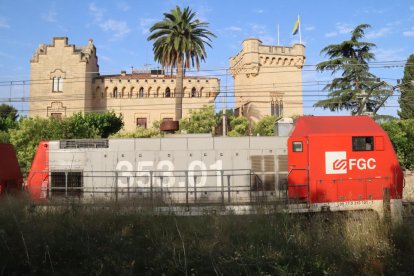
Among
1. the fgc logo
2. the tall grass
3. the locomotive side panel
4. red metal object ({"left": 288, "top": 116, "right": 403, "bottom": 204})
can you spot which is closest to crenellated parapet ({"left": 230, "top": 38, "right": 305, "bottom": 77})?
the locomotive side panel


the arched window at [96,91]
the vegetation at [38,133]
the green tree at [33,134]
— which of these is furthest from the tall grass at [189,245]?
the arched window at [96,91]

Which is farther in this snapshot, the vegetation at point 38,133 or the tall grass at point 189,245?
the vegetation at point 38,133

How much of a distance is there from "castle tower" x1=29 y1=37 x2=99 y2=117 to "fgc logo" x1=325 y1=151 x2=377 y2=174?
44093mm

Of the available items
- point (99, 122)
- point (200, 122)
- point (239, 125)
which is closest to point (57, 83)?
point (99, 122)

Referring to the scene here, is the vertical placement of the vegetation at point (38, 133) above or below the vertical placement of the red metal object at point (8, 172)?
above

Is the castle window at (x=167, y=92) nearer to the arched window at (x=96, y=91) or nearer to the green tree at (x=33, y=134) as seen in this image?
the arched window at (x=96, y=91)

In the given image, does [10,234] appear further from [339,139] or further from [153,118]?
[153,118]

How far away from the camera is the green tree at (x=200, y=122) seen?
38.1 metres

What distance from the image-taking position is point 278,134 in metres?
13.3

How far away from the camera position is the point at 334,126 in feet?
38.3

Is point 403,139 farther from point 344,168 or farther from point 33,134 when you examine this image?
point 33,134

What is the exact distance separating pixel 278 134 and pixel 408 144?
2170cm

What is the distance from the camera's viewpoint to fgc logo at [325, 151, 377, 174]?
11.3 m

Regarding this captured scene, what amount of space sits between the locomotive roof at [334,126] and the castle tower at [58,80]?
43.2 meters
